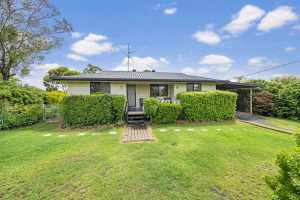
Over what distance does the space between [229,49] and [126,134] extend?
18.5 metres

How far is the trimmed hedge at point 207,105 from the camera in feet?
30.4

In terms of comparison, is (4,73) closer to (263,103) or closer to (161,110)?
(161,110)

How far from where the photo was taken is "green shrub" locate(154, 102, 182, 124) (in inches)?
347

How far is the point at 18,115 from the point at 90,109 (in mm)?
4611

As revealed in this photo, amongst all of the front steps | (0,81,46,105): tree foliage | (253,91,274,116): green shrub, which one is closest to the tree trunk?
(0,81,46,105): tree foliage

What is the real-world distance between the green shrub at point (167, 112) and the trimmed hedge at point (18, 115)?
8004 millimetres

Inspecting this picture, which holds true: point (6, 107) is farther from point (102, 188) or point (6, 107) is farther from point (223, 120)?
point (223, 120)

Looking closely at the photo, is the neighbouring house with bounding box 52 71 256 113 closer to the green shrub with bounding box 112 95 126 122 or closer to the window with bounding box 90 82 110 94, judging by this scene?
the window with bounding box 90 82 110 94

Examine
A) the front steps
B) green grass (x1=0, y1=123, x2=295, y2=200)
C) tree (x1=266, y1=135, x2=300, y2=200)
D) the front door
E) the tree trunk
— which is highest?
the tree trunk

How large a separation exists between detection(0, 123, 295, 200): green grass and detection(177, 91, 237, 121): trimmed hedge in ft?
10.6

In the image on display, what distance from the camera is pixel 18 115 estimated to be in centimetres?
895

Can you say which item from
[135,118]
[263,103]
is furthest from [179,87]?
[263,103]

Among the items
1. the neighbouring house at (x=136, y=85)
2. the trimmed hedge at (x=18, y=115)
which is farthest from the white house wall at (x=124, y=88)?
the trimmed hedge at (x=18, y=115)

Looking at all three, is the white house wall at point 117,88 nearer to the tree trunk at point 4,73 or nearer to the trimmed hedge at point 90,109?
the trimmed hedge at point 90,109
